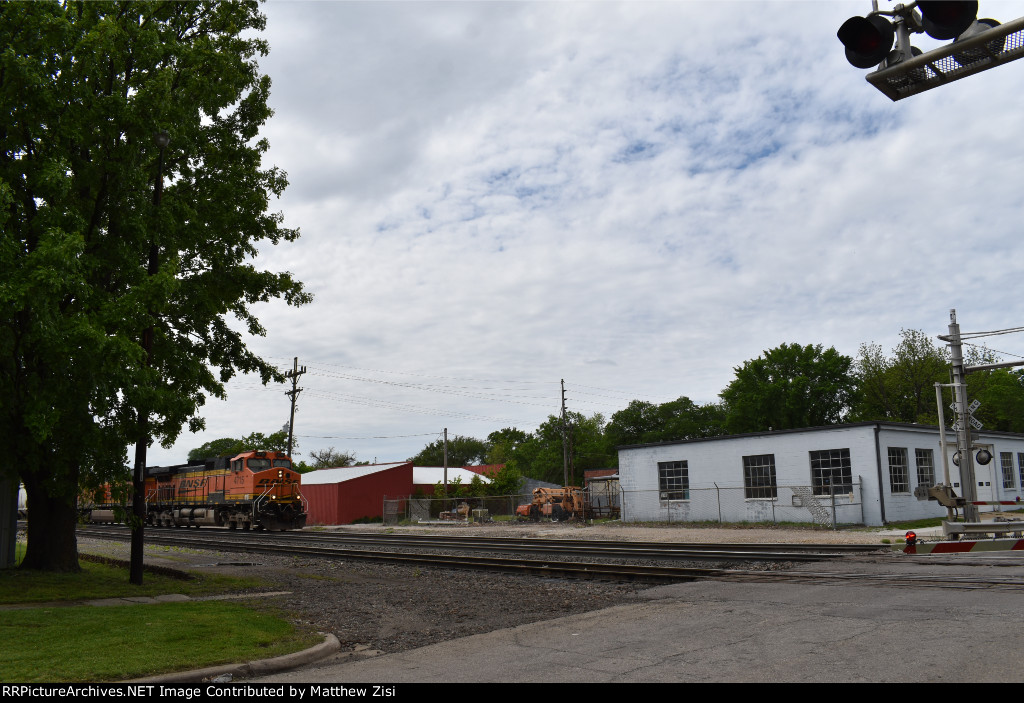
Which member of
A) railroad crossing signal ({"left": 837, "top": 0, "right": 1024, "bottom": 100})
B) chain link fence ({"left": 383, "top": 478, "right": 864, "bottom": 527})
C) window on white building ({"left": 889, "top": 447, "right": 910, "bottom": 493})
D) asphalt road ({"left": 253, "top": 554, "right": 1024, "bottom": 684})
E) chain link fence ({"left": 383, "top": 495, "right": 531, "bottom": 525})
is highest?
railroad crossing signal ({"left": 837, "top": 0, "right": 1024, "bottom": 100})

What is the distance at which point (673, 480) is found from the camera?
36188 mm

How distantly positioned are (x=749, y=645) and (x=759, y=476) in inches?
1051

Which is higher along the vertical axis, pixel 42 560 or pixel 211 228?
pixel 211 228

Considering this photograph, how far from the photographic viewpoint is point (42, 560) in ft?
47.9

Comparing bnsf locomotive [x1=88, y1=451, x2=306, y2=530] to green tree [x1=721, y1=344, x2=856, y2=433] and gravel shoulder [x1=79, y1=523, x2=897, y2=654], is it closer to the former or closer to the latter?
gravel shoulder [x1=79, y1=523, x2=897, y2=654]

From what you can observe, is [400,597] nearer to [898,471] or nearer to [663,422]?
[898,471]

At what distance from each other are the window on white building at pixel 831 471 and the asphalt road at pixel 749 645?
20.0 metres

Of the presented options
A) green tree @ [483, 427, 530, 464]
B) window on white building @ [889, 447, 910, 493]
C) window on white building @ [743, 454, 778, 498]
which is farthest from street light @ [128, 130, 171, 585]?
green tree @ [483, 427, 530, 464]

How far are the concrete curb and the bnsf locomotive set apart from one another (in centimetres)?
3039

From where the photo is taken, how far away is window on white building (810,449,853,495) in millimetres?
29578

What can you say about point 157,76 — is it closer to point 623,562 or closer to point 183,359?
point 183,359
